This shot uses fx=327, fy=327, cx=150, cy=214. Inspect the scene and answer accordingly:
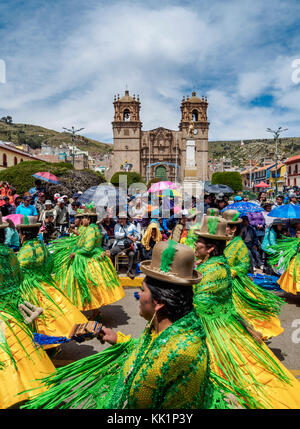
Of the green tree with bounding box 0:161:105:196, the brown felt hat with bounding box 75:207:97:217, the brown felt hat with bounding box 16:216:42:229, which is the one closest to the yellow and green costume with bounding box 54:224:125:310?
the brown felt hat with bounding box 75:207:97:217

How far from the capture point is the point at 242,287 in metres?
3.88

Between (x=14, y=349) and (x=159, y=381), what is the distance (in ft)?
5.26

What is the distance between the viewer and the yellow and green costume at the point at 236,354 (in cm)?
238

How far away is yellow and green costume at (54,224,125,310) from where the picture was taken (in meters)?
4.98

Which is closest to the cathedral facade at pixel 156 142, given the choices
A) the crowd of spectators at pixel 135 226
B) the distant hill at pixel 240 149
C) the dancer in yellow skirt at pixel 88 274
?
the crowd of spectators at pixel 135 226

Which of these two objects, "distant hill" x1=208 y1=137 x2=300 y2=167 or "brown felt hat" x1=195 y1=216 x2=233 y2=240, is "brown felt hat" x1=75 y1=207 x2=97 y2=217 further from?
"distant hill" x1=208 y1=137 x2=300 y2=167

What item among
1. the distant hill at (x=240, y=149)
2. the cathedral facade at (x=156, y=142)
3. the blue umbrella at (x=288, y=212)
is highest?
the distant hill at (x=240, y=149)

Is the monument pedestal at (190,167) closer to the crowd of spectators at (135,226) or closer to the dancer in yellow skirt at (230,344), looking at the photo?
the crowd of spectators at (135,226)

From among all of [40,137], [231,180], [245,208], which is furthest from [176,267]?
[40,137]

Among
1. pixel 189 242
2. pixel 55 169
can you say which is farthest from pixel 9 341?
pixel 55 169

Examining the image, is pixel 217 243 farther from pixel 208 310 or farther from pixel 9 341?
pixel 9 341

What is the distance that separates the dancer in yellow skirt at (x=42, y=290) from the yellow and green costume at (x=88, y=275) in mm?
941

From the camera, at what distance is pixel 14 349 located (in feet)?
8.93
